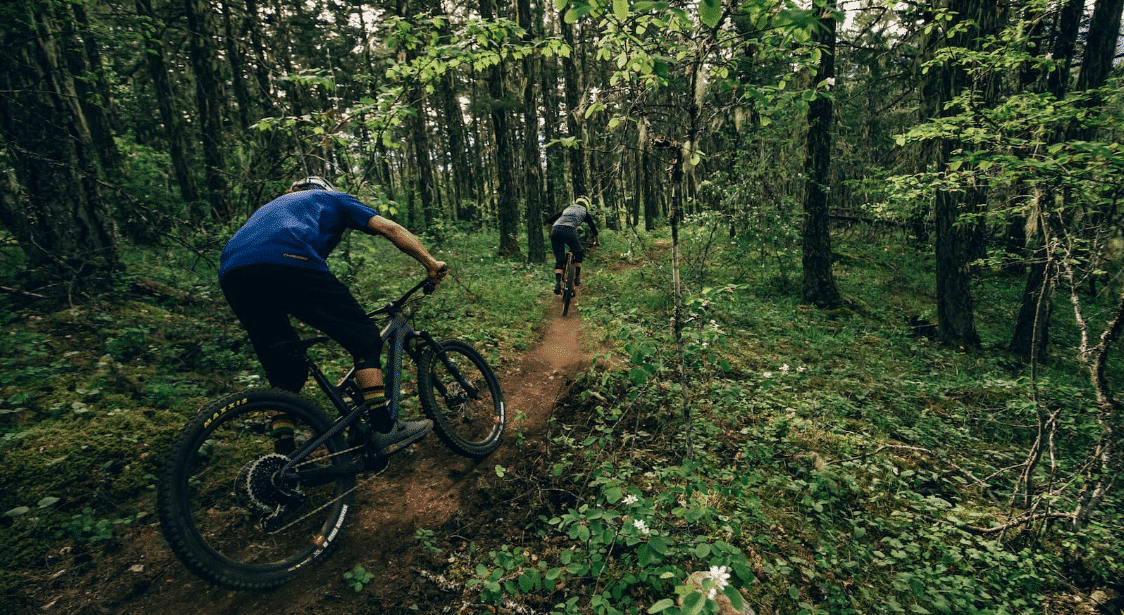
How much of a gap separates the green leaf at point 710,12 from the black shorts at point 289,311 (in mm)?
2704

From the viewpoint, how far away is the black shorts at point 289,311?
2811 mm

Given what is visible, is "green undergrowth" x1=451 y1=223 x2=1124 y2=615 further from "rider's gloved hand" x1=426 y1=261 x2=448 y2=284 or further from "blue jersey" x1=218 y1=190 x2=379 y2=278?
"blue jersey" x1=218 y1=190 x2=379 y2=278

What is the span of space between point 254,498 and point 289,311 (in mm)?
1220

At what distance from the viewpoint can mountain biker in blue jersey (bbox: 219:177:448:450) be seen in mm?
2812

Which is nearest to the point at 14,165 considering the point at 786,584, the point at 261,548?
the point at 261,548

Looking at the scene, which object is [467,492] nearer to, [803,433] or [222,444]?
[222,444]

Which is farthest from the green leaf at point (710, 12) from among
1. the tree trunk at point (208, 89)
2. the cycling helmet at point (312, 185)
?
the tree trunk at point (208, 89)

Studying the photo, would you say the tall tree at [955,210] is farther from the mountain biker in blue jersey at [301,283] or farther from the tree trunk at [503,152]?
the tree trunk at [503,152]

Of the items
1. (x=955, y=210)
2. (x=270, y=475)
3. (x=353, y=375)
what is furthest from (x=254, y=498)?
(x=955, y=210)

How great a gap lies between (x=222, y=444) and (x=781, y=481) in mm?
4910

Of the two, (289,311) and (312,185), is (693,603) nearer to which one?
(289,311)

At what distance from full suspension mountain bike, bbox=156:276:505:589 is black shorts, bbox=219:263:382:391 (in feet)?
0.50

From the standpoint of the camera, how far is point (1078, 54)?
9836mm

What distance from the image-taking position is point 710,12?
1.98m
